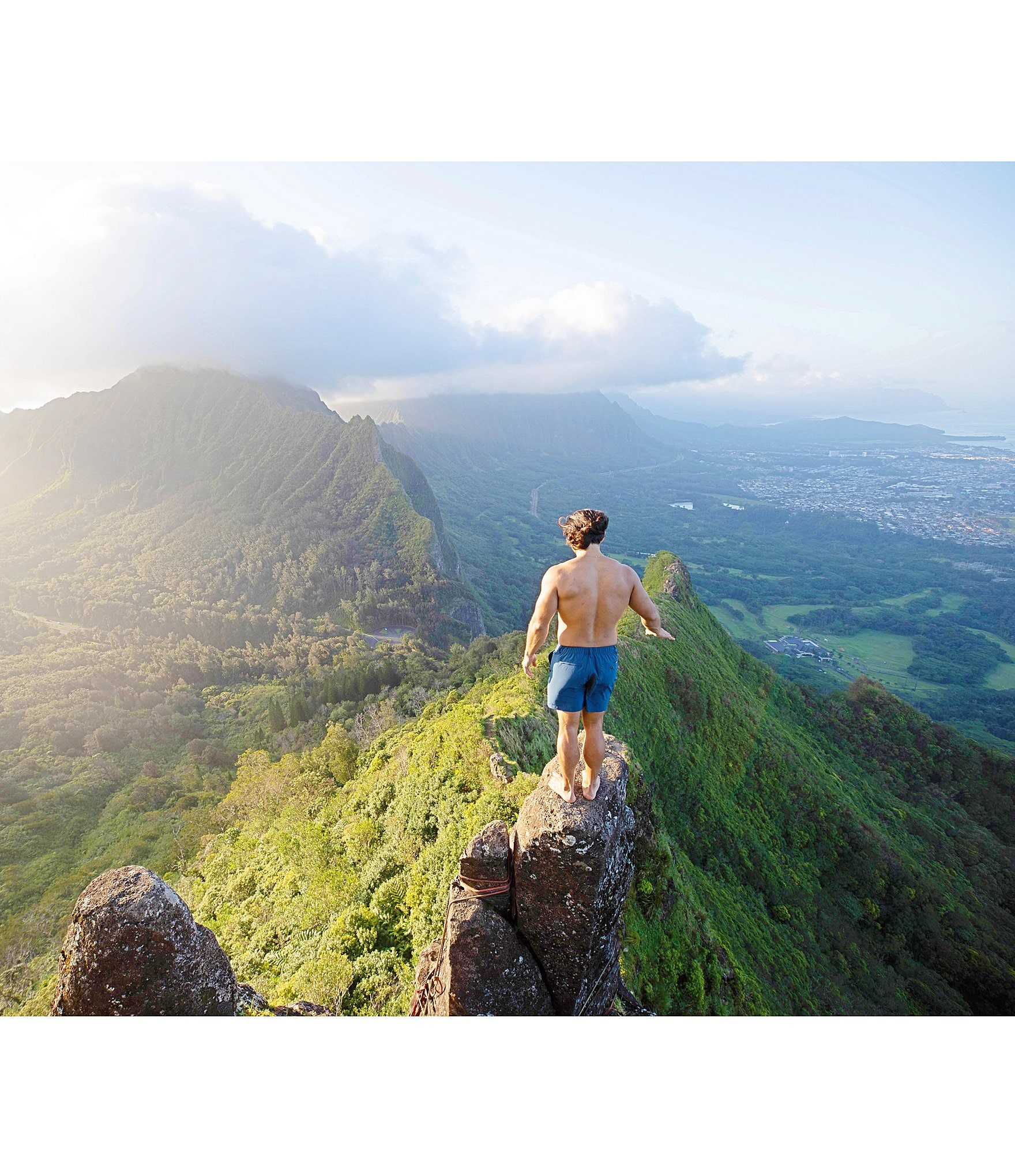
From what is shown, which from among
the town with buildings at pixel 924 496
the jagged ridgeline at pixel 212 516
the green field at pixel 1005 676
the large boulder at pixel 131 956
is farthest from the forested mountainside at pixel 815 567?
the large boulder at pixel 131 956

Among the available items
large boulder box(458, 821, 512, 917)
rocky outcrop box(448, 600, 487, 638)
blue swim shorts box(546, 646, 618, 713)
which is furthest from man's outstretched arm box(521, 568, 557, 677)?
rocky outcrop box(448, 600, 487, 638)

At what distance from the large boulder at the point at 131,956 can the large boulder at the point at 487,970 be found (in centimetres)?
258

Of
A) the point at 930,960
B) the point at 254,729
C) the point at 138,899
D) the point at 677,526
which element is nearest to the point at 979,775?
the point at 930,960

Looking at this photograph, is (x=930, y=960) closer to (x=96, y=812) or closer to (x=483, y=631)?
(x=96, y=812)

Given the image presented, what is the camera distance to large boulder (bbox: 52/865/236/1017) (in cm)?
482

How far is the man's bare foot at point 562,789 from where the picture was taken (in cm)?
508

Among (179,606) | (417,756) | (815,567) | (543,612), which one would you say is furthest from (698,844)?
(815,567)

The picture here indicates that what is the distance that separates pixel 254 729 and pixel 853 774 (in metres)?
49.9

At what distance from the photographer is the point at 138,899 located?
4969 millimetres

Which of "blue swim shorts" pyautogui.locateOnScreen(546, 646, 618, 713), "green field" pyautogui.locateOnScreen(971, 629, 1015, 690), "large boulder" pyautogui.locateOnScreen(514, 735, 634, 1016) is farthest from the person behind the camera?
"green field" pyautogui.locateOnScreen(971, 629, 1015, 690)

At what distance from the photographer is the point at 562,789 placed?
5137 mm

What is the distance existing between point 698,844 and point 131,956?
1690 centimetres

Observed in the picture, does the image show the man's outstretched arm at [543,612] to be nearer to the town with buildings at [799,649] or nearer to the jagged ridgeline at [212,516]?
the jagged ridgeline at [212,516]

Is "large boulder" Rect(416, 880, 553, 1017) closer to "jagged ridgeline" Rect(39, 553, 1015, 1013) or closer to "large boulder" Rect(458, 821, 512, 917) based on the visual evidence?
"large boulder" Rect(458, 821, 512, 917)
